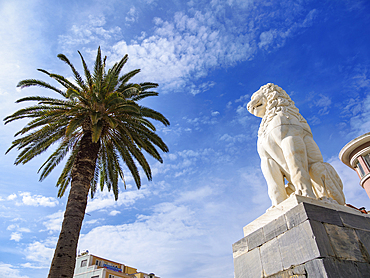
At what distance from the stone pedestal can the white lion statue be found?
42 centimetres

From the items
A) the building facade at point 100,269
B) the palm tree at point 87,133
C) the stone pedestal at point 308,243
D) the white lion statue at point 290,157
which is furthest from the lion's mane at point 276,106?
the building facade at point 100,269

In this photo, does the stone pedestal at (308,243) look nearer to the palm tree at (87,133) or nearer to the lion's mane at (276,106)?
the lion's mane at (276,106)

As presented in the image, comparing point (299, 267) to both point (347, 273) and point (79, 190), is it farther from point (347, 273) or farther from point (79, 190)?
point (79, 190)

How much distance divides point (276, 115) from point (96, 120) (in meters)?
6.59

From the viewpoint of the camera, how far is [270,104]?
4.77 metres

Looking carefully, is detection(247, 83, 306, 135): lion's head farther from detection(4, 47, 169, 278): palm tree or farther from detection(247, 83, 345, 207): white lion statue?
detection(4, 47, 169, 278): palm tree

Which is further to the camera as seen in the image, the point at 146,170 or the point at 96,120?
the point at 146,170

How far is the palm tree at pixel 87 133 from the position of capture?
888cm

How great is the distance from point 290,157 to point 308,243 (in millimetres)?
1465

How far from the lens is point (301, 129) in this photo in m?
4.35

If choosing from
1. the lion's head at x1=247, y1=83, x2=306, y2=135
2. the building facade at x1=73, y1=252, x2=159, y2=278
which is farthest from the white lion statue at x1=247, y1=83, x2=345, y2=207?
the building facade at x1=73, y1=252, x2=159, y2=278

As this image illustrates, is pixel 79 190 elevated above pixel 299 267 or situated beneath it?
elevated above

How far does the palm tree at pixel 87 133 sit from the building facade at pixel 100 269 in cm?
2269

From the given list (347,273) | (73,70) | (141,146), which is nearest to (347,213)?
Answer: (347,273)
